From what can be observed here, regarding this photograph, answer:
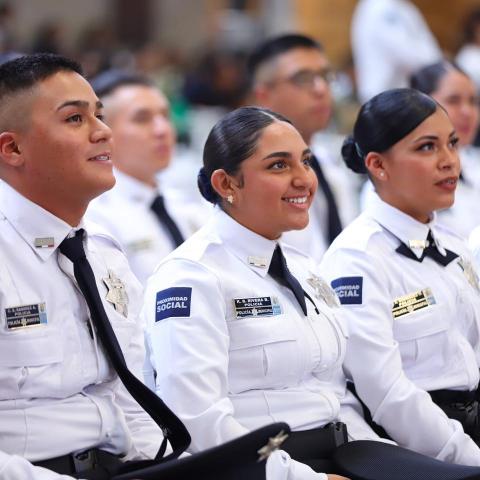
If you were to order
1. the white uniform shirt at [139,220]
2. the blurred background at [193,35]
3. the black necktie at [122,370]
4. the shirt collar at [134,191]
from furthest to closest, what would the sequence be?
the blurred background at [193,35] < the shirt collar at [134,191] < the white uniform shirt at [139,220] < the black necktie at [122,370]

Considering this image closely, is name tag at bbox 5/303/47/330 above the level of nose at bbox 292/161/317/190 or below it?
below

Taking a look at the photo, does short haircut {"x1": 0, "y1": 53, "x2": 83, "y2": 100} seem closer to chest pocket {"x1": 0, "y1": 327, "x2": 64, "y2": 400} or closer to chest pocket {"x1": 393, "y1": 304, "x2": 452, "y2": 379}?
A: chest pocket {"x1": 0, "y1": 327, "x2": 64, "y2": 400}

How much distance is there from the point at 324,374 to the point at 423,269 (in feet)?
1.73

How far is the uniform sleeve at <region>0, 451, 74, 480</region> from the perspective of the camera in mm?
2059

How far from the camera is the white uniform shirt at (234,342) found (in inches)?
94.1

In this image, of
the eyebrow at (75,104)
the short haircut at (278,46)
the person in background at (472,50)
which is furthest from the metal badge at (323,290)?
the person in background at (472,50)

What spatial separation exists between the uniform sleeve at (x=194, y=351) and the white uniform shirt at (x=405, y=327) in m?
0.51

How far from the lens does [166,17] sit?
11.2 metres

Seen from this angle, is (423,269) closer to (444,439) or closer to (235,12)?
(444,439)

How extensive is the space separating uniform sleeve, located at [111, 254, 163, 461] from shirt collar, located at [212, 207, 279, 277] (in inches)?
10.6

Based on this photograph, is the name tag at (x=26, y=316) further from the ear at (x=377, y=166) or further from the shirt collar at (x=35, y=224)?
the ear at (x=377, y=166)

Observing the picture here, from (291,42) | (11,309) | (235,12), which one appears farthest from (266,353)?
(235,12)

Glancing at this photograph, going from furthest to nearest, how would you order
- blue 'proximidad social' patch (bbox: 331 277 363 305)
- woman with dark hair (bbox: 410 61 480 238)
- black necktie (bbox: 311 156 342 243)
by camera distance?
1. woman with dark hair (bbox: 410 61 480 238)
2. black necktie (bbox: 311 156 342 243)
3. blue 'proximidad social' patch (bbox: 331 277 363 305)

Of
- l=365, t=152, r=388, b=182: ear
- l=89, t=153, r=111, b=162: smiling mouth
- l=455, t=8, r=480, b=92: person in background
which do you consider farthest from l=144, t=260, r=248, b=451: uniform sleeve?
l=455, t=8, r=480, b=92: person in background
